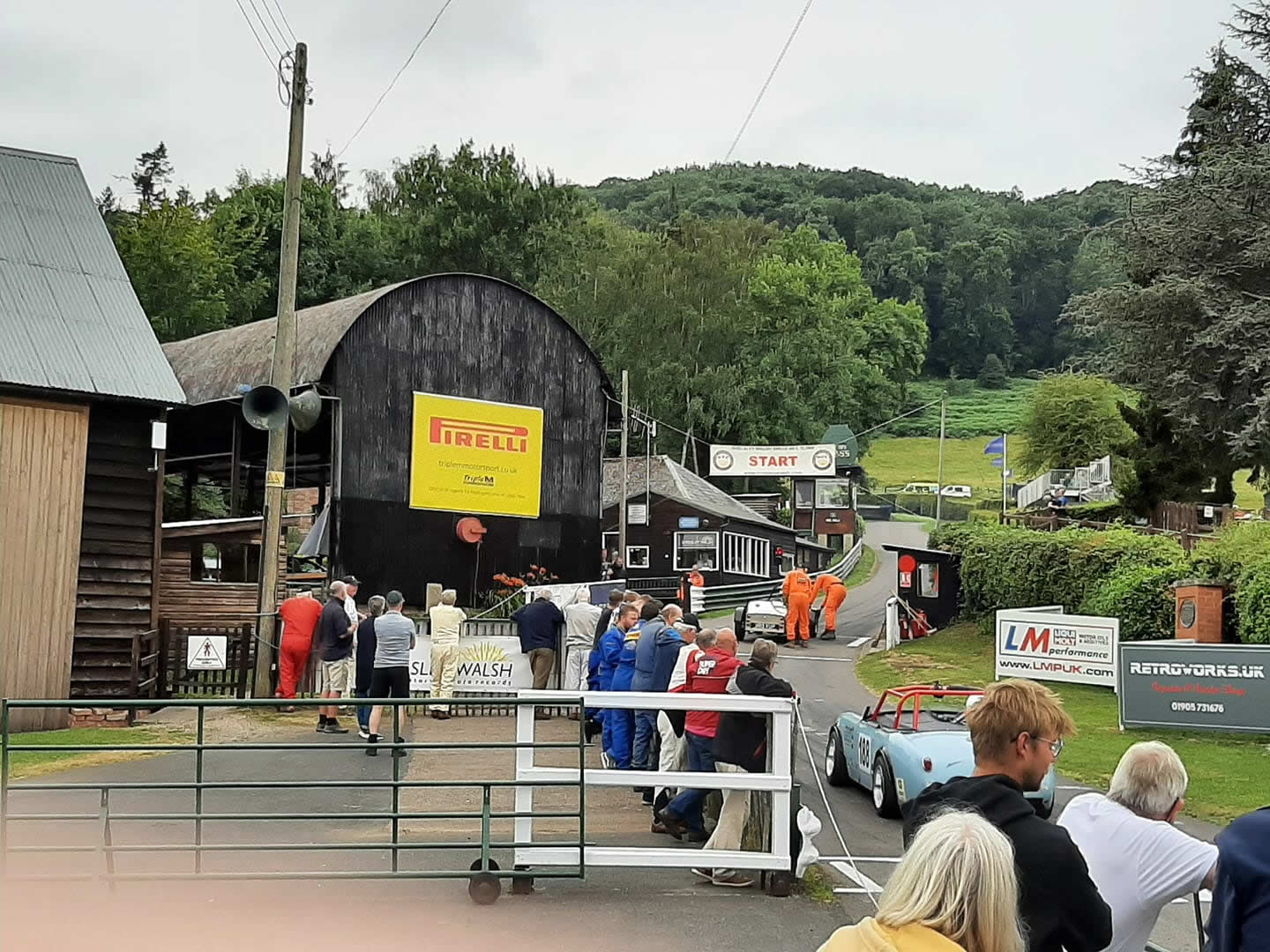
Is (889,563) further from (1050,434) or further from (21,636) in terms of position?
(21,636)

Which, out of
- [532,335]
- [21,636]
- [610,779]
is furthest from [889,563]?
[610,779]

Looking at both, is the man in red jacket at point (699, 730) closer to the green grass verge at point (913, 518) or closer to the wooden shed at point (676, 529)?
the wooden shed at point (676, 529)

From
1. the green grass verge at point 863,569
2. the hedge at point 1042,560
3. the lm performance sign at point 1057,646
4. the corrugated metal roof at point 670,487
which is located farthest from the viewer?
the green grass verge at point 863,569

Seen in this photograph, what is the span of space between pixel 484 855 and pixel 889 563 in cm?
6443

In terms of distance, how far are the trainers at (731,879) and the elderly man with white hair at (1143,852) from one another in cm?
537

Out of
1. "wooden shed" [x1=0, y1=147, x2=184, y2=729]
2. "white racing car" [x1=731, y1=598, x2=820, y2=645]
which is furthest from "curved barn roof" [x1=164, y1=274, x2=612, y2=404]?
"wooden shed" [x1=0, y1=147, x2=184, y2=729]

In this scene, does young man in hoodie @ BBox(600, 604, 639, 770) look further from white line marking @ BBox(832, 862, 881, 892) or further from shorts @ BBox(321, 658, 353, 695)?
shorts @ BBox(321, 658, 353, 695)

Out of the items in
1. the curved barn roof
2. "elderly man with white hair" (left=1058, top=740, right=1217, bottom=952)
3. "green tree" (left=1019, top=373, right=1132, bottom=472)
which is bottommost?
"elderly man with white hair" (left=1058, top=740, right=1217, bottom=952)

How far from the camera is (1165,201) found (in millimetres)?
37625

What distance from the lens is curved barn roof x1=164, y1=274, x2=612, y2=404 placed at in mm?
31000

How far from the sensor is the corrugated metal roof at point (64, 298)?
19406 millimetres

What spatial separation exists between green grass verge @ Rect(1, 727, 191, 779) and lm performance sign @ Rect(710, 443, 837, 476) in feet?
162

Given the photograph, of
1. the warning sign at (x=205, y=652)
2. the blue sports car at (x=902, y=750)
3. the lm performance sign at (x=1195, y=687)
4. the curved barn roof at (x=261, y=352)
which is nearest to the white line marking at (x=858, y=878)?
the blue sports car at (x=902, y=750)

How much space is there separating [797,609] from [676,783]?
2659cm
